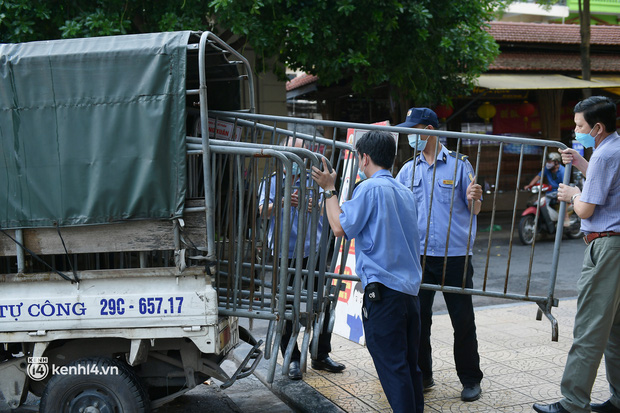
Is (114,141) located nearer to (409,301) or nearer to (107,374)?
(107,374)

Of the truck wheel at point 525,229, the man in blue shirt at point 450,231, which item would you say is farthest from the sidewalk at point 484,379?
the truck wheel at point 525,229

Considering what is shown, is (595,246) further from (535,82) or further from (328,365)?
(535,82)

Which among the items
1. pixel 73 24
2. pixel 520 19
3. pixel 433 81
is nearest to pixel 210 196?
pixel 73 24

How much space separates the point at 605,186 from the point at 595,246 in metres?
0.38

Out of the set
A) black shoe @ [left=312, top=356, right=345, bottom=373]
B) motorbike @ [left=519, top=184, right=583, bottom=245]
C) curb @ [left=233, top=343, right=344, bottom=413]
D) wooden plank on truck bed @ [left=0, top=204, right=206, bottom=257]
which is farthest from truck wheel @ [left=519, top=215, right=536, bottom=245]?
wooden plank on truck bed @ [left=0, top=204, right=206, bottom=257]

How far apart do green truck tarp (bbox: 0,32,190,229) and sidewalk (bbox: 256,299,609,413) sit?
2.00m

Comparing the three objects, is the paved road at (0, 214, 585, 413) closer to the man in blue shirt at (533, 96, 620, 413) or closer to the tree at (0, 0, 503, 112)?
the man in blue shirt at (533, 96, 620, 413)

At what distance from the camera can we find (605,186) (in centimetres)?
369

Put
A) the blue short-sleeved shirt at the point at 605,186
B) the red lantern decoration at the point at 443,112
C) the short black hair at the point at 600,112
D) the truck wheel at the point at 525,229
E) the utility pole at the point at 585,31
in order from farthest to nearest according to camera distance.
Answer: the red lantern decoration at the point at 443,112, the utility pole at the point at 585,31, the truck wheel at the point at 525,229, the short black hair at the point at 600,112, the blue short-sleeved shirt at the point at 605,186

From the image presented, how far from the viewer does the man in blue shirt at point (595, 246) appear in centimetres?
372

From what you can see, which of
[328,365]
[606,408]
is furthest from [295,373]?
[606,408]

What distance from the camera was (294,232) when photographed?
186 inches

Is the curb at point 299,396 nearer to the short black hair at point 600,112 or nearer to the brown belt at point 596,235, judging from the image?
the brown belt at point 596,235

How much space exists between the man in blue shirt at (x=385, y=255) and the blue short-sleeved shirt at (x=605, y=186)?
1.14 meters
